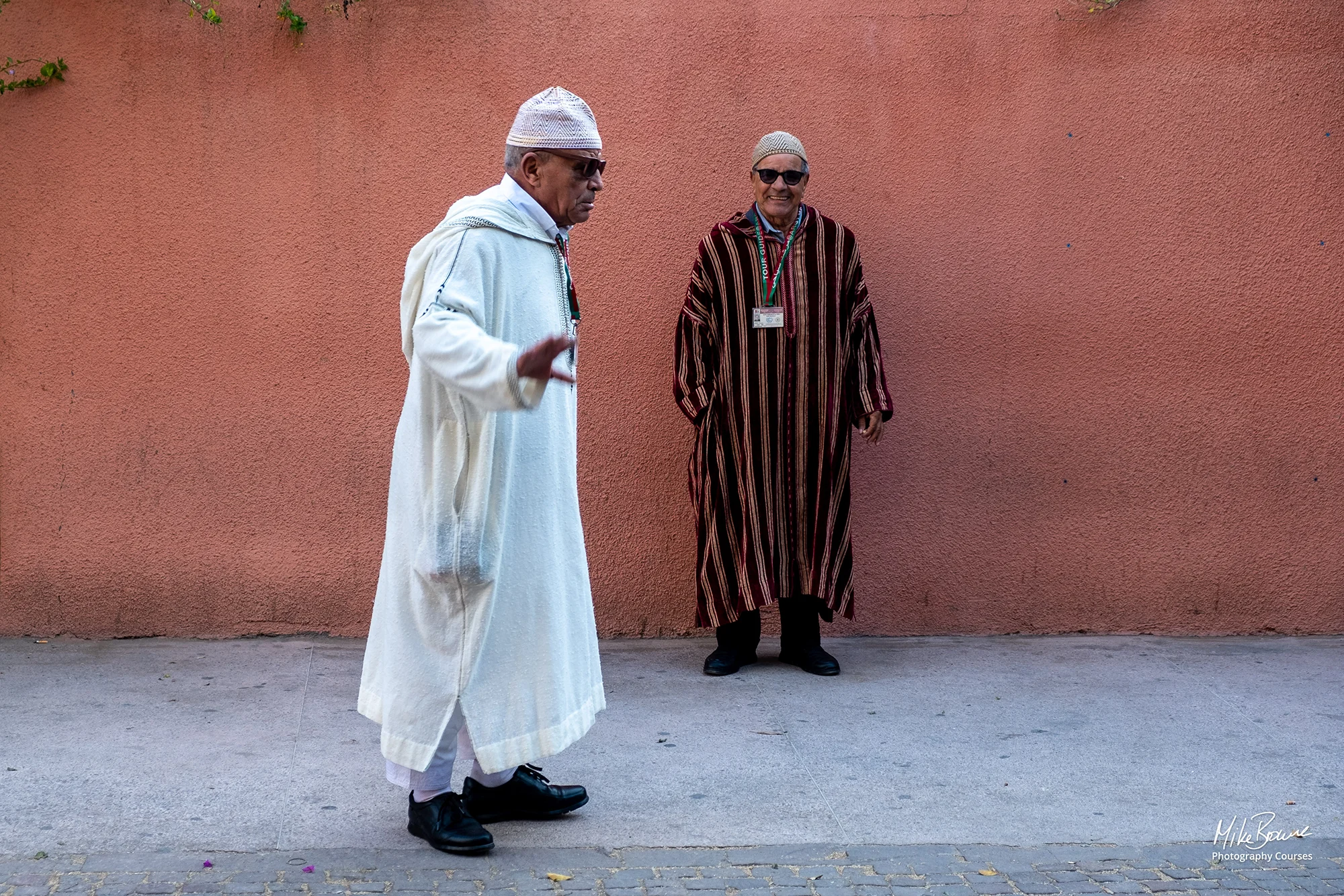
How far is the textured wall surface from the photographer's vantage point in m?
5.25

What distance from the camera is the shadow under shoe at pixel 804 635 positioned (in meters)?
5.15

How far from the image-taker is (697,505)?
5215 mm

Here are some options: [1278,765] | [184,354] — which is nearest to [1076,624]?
[1278,765]

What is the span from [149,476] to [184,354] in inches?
19.1

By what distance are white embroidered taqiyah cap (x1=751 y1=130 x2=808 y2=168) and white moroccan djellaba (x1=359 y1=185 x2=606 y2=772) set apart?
170 cm

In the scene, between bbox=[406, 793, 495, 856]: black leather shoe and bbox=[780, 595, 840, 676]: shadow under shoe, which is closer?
bbox=[406, 793, 495, 856]: black leather shoe

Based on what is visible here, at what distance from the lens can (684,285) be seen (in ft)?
17.9

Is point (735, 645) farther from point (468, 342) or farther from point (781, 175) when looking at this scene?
point (468, 342)

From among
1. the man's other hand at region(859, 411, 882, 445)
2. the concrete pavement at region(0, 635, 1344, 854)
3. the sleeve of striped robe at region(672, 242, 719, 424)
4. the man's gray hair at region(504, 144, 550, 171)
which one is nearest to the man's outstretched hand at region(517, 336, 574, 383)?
the man's gray hair at region(504, 144, 550, 171)

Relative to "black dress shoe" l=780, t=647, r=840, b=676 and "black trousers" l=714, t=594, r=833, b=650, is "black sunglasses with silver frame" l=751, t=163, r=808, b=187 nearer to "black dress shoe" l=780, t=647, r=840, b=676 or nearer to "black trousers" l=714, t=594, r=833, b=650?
"black trousers" l=714, t=594, r=833, b=650

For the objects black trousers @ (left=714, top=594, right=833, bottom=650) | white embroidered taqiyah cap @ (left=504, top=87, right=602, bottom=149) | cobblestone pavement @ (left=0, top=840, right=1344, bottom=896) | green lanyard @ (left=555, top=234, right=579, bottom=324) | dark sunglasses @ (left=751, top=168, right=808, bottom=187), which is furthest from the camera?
black trousers @ (left=714, top=594, right=833, bottom=650)

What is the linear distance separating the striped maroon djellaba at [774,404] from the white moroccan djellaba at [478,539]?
1.67 meters

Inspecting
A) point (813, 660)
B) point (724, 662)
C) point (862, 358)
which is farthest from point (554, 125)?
point (813, 660)

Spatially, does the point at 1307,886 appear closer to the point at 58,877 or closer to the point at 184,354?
the point at 58,877
